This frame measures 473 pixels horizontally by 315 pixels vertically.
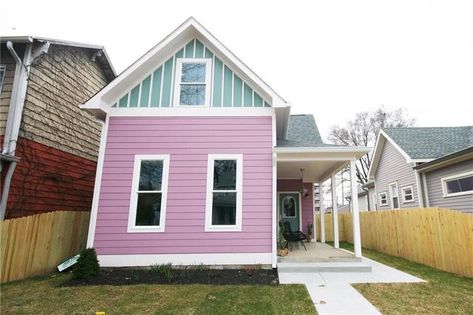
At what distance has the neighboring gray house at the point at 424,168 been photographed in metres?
9.36

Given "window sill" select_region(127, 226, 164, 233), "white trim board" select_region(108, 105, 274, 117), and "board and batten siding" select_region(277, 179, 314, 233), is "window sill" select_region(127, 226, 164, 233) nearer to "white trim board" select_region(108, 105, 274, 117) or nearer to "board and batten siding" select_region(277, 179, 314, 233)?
"white trim board" select_region(108, 105, 274, 117)

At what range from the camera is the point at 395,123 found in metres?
27.8

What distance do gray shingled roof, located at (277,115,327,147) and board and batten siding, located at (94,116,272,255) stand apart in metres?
1.62

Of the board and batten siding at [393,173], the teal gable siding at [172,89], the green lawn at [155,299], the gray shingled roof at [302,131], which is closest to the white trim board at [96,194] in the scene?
the teal gable siding at [172,89]

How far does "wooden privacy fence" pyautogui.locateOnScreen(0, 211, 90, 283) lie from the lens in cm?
592

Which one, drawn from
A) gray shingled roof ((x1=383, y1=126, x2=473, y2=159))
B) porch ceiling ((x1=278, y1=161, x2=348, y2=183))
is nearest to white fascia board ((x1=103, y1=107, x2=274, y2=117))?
porch ceiling ((x1=278, y1=161, x2=348, y2=183))

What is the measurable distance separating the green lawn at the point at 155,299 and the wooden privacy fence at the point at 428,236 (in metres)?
4.25

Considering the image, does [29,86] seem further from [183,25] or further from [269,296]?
[269,296]

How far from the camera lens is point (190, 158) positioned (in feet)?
23.9

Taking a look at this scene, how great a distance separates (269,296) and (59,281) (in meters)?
4.74

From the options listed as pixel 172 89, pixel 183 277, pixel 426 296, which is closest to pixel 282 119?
pixel 172 89

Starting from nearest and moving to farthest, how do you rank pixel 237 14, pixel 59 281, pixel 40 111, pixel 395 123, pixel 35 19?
pixel 59 281
pixel 40 111
pixel 35 19
pixel 237 14
pixel 395 123

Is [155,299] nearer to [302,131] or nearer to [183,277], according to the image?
[183,277]

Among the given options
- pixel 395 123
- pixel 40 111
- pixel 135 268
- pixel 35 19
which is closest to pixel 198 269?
pixel 135 268
